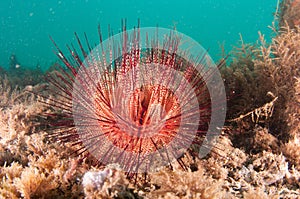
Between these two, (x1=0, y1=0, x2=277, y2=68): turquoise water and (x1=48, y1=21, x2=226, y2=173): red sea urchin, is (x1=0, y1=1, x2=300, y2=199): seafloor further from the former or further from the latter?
(x1=0, y1=0, x2=277, y2=68): turquoise water

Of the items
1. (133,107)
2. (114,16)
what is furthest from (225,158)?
(114,16)

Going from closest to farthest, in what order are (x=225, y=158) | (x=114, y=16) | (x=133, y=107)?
1. (x=133, y=107)
2. (x=225, y=158)
3. (x=114, y=16)

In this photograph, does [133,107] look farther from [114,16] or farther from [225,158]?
[114,16]

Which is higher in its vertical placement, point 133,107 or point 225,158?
point 133,107

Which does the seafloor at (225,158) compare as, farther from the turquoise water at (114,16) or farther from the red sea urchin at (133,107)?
the turquoise water at (114,16)

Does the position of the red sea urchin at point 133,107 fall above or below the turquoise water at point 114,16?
below

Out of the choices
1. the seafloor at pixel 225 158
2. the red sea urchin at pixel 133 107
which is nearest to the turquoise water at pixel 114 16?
the seafloor at pixel 225 158

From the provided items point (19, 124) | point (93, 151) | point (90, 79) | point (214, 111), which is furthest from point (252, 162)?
point (19, 124)
